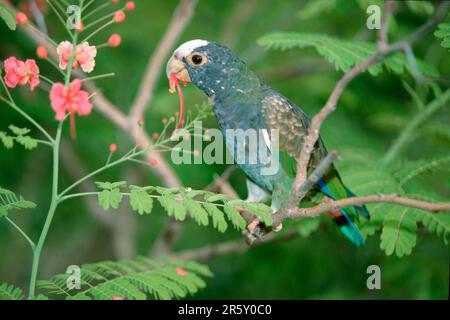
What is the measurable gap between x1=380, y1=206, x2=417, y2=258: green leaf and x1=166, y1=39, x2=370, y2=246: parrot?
0.34ft

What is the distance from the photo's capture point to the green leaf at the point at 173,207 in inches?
55.7

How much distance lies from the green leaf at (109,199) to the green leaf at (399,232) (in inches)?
34.4

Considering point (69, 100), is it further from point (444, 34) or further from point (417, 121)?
point (417, 121)

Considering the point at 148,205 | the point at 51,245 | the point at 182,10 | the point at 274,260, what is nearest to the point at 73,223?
the point at 51,245

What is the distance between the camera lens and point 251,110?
1.77 meters

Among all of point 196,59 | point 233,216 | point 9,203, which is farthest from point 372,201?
point 9,203

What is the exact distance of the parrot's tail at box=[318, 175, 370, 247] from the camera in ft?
6.05

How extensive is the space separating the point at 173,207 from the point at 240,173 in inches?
82.4

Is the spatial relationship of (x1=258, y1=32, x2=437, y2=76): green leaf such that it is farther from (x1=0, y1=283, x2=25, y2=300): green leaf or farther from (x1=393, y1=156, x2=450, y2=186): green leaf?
(x1=0, y1=283, x2=25, y2=300): green leaf

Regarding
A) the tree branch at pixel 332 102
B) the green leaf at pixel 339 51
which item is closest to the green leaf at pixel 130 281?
the tree branch at pixel 332 102

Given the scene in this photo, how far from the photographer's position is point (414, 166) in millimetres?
2146

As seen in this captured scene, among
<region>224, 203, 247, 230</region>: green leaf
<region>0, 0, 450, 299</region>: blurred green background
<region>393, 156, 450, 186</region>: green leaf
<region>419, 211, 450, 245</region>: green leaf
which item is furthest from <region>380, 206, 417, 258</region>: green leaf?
<region>0, 0, 450, 299</region>: blurred green background

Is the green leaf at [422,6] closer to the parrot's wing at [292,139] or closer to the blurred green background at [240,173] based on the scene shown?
the blurred green background at [240,173]
